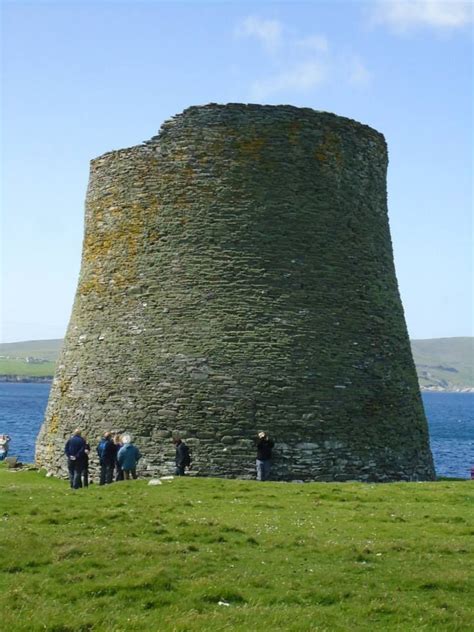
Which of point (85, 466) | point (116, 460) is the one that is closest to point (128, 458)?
point (116, 460)

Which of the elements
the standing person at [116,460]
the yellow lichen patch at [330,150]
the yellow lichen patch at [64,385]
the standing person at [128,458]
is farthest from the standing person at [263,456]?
the yellow lichen patch at [330,150]

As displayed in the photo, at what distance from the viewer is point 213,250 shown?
85.9ft

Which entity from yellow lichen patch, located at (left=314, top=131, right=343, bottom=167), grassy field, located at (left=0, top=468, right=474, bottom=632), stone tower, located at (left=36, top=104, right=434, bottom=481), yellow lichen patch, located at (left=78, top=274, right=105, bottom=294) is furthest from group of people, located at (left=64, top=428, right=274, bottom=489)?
yellow lichen patch, located at (left=314, top=131, right=343, bottom=167)

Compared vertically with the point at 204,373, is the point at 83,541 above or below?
below

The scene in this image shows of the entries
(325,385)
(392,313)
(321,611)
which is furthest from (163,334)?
(321,611)

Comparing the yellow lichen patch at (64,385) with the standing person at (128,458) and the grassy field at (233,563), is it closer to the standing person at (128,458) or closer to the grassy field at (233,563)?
the standing person at (128,458)

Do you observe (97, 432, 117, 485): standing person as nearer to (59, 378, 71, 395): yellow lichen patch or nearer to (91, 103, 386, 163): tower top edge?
(59, 378, 71, 395): yellow lichen patch

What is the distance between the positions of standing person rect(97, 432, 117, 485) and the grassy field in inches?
154

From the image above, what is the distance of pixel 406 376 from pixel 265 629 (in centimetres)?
1889

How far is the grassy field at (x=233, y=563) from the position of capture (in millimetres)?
10625

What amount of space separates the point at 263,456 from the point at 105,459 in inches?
174

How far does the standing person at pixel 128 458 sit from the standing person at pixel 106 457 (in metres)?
0.34

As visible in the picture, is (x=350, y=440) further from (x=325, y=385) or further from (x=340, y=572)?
(x=340, y=572)

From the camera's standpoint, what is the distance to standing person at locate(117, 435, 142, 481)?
23812 mm
